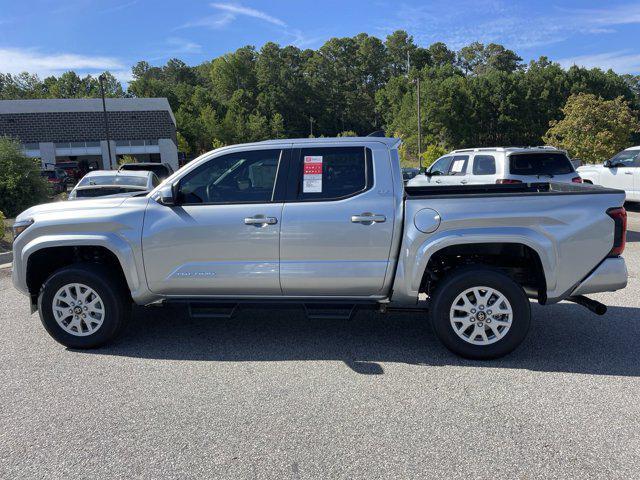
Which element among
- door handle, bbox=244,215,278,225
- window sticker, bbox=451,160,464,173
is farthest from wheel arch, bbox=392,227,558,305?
window sticker, bbox=451,160,464,173

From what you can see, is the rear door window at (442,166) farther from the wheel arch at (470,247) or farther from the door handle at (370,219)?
the door handle at (370,219)

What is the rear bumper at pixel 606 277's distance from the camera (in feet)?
14.4

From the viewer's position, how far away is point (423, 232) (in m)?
4.45

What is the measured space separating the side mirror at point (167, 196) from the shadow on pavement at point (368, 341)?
1.42 m

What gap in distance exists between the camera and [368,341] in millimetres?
5094

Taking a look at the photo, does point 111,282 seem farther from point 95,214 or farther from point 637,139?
point 637,139

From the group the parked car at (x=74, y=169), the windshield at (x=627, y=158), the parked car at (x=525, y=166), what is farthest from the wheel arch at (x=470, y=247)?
the parked car at (x=74, y=169)

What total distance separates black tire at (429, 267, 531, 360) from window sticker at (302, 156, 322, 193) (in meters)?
1.42

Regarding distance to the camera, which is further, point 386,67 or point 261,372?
point 386,67

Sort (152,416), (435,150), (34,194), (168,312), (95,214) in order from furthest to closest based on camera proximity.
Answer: (435,150)
(34,194)
(168,312)
(95,214)
(152,416)

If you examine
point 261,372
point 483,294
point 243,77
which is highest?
point 243,77

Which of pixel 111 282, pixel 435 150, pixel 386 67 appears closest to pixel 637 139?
pixel 435 150

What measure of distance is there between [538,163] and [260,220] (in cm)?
800

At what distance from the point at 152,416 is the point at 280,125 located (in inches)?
3537
